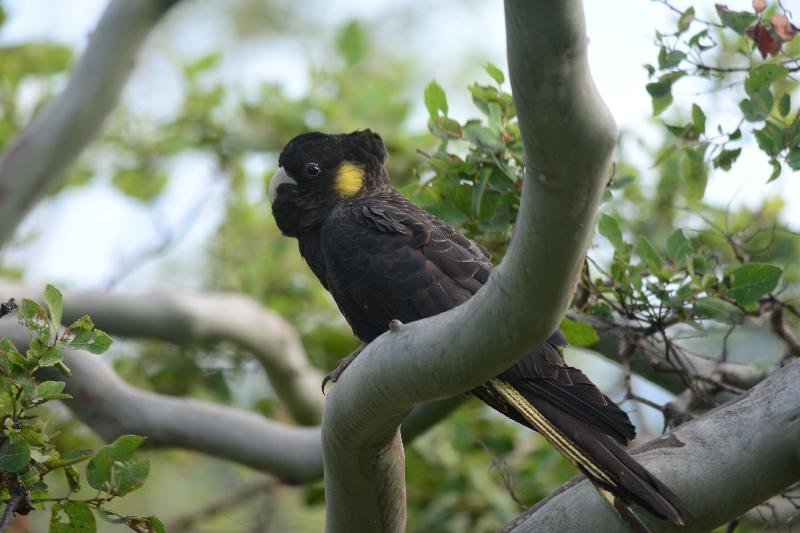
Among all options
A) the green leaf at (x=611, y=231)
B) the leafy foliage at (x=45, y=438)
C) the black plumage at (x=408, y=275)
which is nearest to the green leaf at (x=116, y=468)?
the leafy foliage at (x=45, y=438)

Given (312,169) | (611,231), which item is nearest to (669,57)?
(611,231)

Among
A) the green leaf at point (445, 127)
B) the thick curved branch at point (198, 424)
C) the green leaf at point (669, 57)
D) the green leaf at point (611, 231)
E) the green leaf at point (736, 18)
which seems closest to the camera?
the green leaf at point (736, 18)

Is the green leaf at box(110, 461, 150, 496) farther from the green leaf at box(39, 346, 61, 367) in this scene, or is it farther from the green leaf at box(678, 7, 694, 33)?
the green leaf at box(678, 7, 694, 33)

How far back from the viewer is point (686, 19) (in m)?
3.41

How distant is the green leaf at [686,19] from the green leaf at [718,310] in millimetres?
880

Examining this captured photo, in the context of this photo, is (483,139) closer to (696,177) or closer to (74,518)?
(696,177)

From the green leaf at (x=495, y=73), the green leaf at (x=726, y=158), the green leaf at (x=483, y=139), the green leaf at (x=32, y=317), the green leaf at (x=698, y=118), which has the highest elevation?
the green leaf at (x=495, y=73)

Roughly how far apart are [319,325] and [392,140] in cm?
157

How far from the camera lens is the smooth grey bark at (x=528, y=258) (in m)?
1.86

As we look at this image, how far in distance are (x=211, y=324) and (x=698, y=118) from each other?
296 cm

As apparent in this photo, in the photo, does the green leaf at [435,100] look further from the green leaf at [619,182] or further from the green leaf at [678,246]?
the green leaf at [678,246]

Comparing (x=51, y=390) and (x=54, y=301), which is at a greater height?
(x=54, y=301)

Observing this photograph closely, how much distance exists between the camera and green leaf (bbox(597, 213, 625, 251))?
356 cm

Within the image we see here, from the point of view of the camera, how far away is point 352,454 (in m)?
2.85
